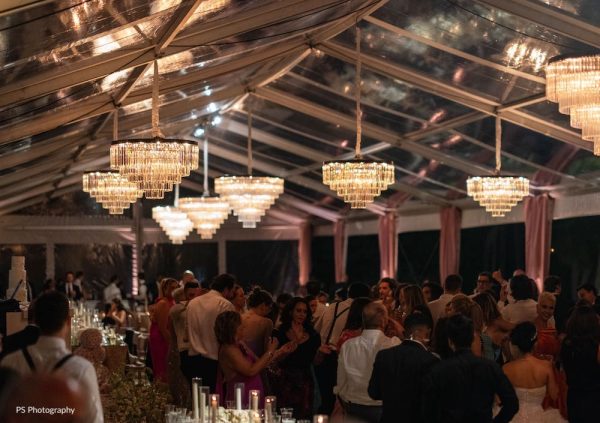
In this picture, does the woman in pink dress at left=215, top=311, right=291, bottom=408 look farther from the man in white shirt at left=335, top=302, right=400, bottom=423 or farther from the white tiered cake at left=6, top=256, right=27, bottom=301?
the white tiered cake at left=6, top=256, right=27, bottom=301

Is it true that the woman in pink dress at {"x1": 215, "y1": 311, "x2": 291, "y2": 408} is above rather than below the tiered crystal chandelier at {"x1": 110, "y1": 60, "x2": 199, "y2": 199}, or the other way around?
below

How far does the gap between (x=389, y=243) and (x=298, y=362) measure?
43.6ft

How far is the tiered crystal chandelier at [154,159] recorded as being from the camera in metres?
8.65

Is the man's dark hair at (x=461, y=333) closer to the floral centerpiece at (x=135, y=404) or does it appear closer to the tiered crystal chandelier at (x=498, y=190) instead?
the floral centerpiece at (x=135, y=404)

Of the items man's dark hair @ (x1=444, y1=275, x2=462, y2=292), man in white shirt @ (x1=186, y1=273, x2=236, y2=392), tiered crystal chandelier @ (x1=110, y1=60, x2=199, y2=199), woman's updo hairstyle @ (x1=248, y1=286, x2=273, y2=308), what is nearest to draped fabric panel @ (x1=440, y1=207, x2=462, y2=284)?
man's dark hair @ (x1=444, y1=275, x2=462, y2=292)

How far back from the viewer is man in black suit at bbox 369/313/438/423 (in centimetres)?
538

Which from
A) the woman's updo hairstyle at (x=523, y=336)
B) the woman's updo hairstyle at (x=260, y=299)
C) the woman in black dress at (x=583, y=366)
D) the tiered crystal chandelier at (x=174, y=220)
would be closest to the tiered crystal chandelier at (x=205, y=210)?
the tiered crystal chandelier at (x=174, y=220)

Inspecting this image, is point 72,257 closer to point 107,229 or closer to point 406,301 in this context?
point 107,229

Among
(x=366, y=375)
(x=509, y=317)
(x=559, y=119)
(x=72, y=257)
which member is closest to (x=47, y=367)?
(x=366, y=375)

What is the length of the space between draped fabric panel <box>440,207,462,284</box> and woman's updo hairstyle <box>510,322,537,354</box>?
1231 centimetres

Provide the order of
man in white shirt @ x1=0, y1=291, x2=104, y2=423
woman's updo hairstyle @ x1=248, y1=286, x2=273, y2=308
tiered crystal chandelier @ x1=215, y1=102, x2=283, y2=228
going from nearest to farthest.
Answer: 1. man in white shirt @ x1=0, y1=291, x2=104, y2=423
2. woman's updo hairstyle @ x1=248, y1=286, x2=273, y2=308
3. tiered crystal chandelier @ x1=215, y1=102, x2=283, y2=228

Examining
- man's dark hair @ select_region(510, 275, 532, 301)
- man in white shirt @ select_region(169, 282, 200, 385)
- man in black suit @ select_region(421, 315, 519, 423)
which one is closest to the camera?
man in black suit @ select_region(421, 315, 519, 423)

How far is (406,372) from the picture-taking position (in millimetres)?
5395

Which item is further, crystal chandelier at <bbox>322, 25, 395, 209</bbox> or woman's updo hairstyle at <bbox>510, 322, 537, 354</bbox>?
crystal chandelier at <bbox>322, 25, 395, 209</bbox>
